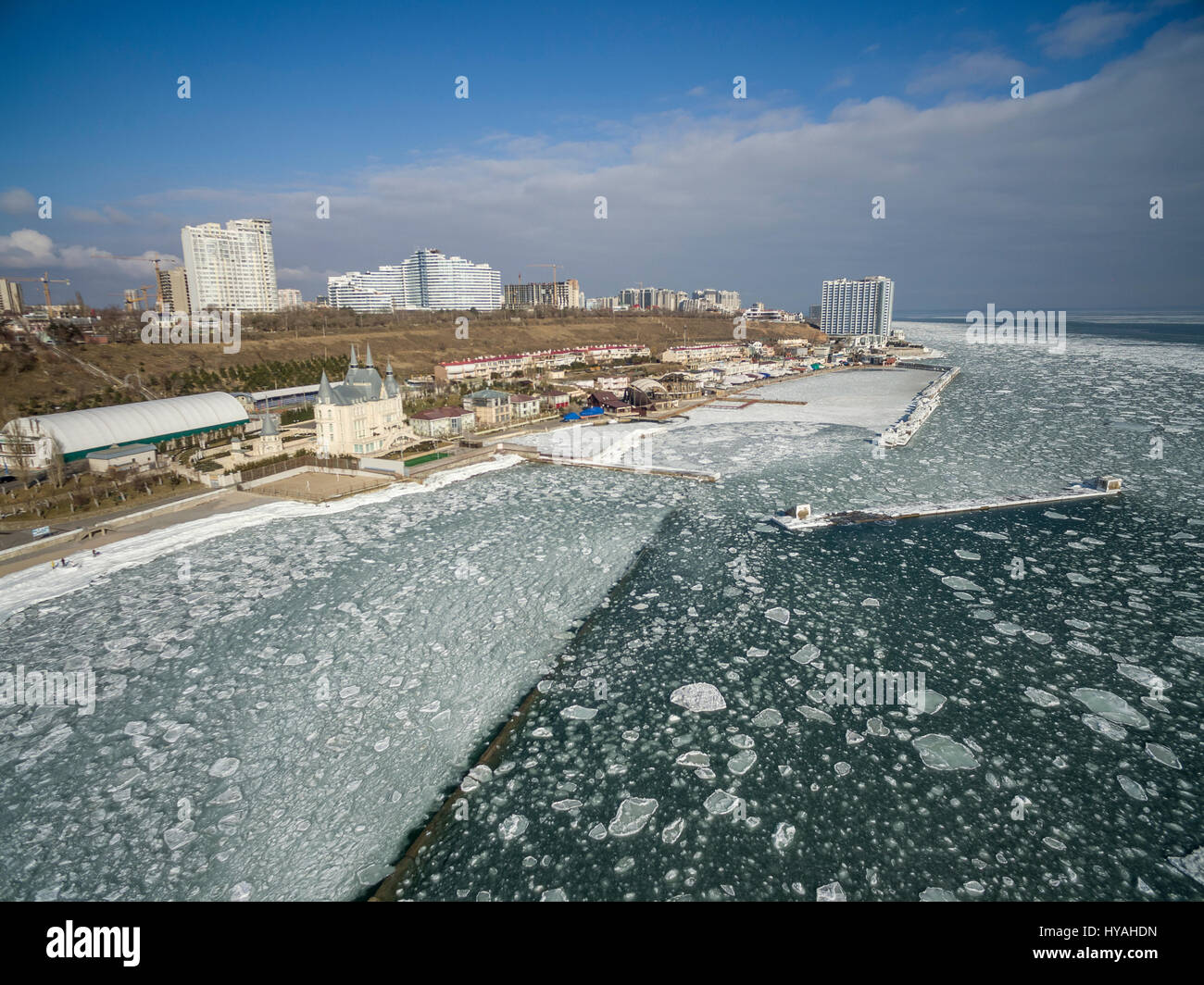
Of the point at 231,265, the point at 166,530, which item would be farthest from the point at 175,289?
the point at 166,530

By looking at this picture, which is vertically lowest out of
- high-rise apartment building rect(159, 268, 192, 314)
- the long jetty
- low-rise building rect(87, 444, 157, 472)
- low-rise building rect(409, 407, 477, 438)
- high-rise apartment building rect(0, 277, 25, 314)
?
the long jetty

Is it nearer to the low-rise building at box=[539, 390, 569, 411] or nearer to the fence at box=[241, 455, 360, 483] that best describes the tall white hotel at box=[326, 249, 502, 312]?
the low-rise building at box=[539, 390, 569, 411]

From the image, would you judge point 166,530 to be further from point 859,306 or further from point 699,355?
point 859,306

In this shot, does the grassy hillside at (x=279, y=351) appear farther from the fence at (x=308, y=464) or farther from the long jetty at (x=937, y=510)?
the long jetty at (x=937, y=510)

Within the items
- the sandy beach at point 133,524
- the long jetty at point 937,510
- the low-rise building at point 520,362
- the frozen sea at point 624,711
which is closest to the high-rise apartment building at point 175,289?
the low-rise building at point 520,362

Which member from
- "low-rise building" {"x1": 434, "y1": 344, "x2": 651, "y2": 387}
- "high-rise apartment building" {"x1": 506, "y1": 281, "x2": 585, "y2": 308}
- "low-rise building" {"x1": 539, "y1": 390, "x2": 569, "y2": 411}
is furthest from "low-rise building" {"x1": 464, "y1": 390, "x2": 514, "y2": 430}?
"high-rise apartment building" {"x1": 506, "y1": 281, "x2": 585, "y2": 308}
